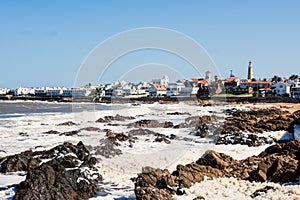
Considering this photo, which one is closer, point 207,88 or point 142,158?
point 142,158

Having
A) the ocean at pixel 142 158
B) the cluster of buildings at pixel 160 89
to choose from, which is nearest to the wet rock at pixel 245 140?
the ocean at pixel 142 158

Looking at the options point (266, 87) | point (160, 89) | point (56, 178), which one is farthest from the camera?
point (160, 89)

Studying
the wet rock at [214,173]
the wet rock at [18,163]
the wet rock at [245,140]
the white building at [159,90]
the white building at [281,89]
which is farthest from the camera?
the white building at [159,90]

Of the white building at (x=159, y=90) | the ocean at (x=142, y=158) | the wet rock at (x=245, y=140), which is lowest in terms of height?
the ocean at (x=142, y=158)

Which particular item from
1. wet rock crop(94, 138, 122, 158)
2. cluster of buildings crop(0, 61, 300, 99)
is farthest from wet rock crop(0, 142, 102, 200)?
cluster of buildings crop(0, 61, 300, 99)

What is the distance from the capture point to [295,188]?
Result: 713cm

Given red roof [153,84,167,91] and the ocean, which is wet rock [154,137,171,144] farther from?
red roof [153,84,167,91]

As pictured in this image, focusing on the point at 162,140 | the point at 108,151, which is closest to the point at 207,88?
the point at 162,140

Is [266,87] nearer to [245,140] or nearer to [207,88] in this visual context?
[207,88]

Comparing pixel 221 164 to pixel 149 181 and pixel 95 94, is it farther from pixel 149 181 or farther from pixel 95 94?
pixel 95 94

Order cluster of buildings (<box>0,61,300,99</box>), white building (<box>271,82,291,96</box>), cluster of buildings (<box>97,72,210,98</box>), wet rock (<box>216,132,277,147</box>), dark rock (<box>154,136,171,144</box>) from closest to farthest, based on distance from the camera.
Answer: wet rock (<box>216,132,277,147</box>) → dark rock (<box>154,136,171,144</box>) → white building (<box>271,82,291,96</box>) → cluster of buildings (<box>0,61,300,99</box>) → cluster of buildings (<box>97,72,210,98</box>)

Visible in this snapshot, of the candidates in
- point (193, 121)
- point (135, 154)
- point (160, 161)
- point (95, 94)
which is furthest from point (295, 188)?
point (95, 94)

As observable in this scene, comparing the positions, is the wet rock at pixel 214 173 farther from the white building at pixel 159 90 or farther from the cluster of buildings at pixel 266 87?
the white building at pixel 159 90

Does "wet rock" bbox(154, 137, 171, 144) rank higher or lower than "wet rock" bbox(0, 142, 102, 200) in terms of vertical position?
lower
